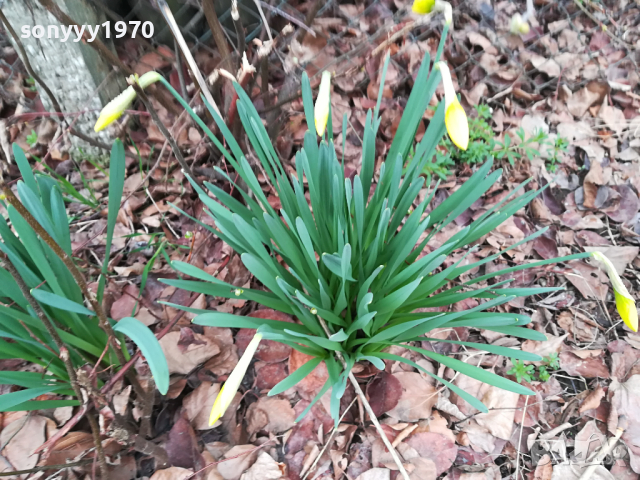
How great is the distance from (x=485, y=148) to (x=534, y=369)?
0.81 meters

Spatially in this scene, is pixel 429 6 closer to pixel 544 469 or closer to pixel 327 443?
pixel 327 443

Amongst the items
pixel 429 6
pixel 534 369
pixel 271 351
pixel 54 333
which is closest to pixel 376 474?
pixel 271 351

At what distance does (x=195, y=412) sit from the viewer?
1.02m

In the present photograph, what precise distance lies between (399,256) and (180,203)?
3.06 ft

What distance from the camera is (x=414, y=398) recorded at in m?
1.07

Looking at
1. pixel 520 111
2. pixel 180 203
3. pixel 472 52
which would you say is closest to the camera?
pixel 180 203

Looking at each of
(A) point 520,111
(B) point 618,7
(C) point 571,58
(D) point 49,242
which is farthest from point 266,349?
(B) point 618,7

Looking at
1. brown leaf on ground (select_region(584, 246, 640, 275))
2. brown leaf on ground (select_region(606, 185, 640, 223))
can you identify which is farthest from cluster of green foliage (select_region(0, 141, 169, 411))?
brown leaf on ground (select_region(606, 185, 640, 223))

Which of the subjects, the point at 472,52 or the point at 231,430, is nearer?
the point at 231,430

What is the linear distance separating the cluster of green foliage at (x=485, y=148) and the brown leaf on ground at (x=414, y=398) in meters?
0.72

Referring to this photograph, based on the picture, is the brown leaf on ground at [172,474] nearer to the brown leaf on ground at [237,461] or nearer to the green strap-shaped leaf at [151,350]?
the brown leaf on ground at [237,461]

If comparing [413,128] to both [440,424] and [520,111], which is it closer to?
[440,424]

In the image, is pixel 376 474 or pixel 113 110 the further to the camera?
pixel 376 474

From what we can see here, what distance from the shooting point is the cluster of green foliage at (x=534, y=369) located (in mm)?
1104
